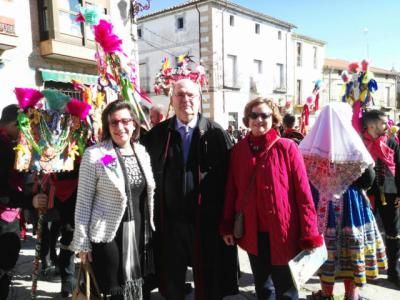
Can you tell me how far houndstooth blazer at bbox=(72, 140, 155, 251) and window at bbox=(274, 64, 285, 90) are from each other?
2488 centimetres

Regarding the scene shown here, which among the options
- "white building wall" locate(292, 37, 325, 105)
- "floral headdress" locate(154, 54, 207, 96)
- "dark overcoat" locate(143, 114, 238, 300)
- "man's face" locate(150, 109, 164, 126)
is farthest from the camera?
"white building wall" locate(292, 37, 325, 105)

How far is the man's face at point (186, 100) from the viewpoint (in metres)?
2.76

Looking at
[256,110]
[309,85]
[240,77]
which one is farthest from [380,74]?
[256,110]

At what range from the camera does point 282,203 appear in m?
2.42

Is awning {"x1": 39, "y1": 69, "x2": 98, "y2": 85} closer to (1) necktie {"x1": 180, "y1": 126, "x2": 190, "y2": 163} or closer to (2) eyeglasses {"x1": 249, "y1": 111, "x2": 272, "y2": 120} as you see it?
(1) necktie {"x1": 180, "y1": 126, "x2": 190, "y2": 163}

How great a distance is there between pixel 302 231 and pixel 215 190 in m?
0.74

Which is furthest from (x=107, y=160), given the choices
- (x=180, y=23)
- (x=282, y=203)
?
(x=180, y=23)

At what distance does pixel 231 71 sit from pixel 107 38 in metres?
20.3

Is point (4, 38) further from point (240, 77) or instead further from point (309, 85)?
point (309, 85)

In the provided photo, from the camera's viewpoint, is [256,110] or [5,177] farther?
[5,177]

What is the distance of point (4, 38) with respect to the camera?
8.41 meters

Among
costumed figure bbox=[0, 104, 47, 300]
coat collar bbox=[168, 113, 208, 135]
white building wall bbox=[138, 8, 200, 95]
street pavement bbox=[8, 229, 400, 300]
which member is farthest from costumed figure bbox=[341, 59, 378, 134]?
white building wall bbox=[138, 8, 200, 95]

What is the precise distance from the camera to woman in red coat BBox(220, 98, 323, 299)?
2.42 meters

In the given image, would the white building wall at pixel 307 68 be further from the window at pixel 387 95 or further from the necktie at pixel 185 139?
the necktie at pixel 185 139
